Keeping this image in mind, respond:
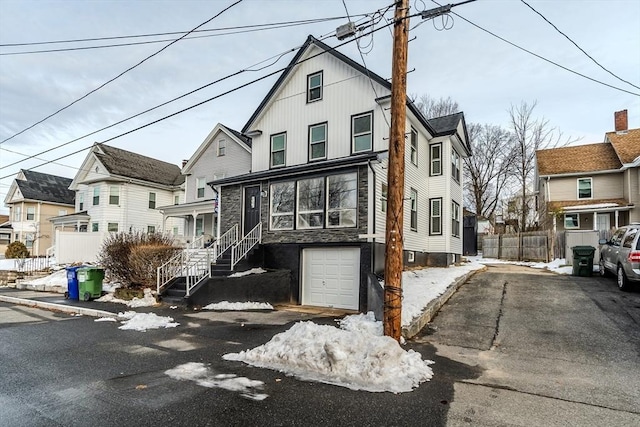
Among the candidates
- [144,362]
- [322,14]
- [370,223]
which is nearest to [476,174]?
[370,223]

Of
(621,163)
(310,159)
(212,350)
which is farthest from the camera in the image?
(621,163)

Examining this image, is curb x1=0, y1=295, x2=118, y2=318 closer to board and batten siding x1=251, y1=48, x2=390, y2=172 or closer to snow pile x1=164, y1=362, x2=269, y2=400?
snow pile x1=164, y1=362, x2=269, y2=400

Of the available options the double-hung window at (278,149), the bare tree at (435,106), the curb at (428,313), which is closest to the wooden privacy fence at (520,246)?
the curb at (428,313)

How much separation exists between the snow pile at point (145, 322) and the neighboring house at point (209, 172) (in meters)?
11.0

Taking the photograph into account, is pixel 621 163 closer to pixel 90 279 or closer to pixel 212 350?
pixel 212 350

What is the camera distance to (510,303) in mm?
10070

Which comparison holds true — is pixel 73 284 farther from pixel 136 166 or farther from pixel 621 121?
pixel 621 121

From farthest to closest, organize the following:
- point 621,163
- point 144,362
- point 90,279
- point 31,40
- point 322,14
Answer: point 621,163 → point 90,279 → point 31,40 → point 322,14 → point 144,362

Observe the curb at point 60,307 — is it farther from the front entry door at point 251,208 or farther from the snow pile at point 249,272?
the front entry door at point 251,208

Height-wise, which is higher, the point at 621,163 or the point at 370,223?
the point at 621,163

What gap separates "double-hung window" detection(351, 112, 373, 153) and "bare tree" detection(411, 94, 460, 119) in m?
24.3

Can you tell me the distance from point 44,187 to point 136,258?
30.7 metres

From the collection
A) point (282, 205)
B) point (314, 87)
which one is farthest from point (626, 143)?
point (282, 205)

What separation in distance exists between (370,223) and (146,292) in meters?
7.47
